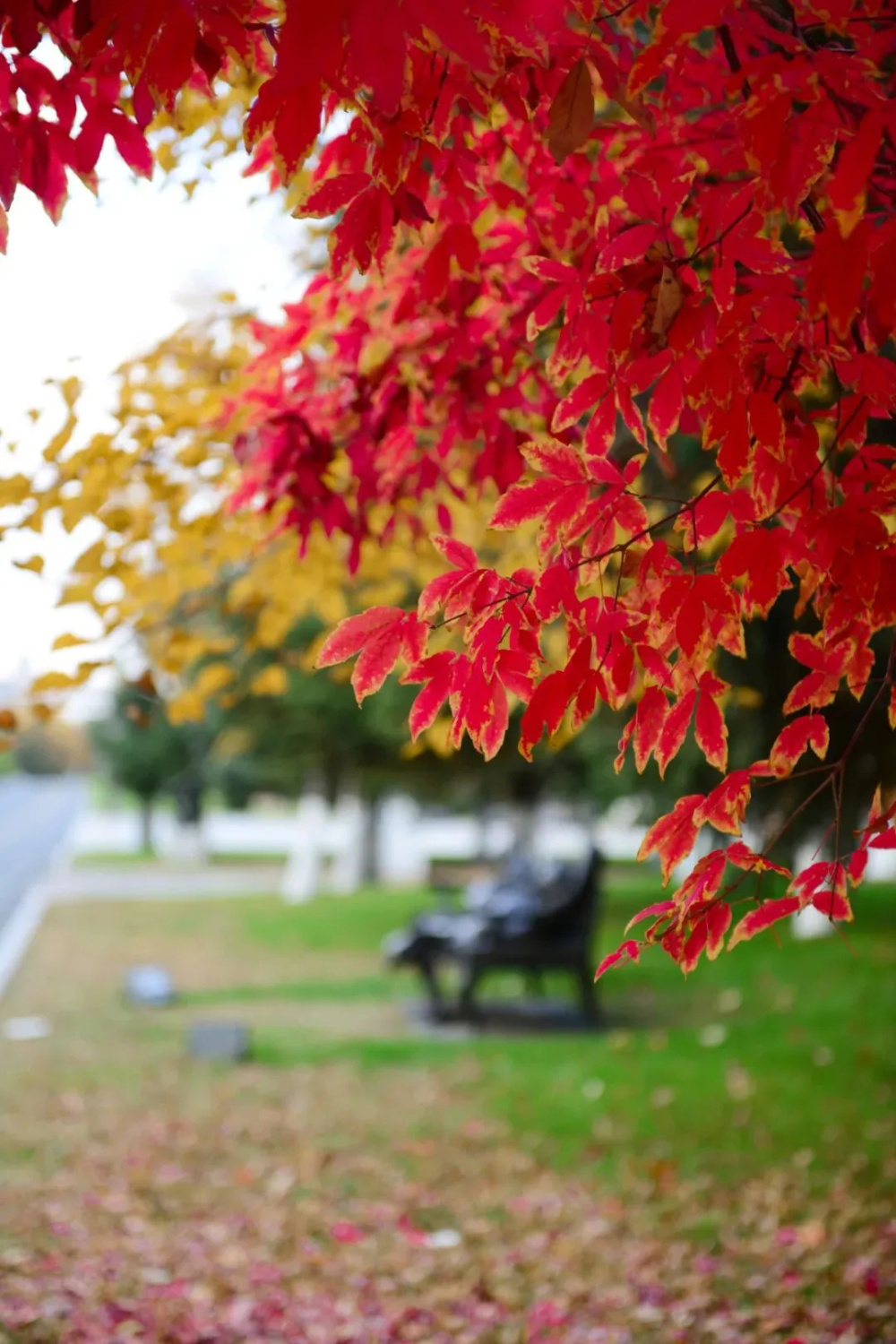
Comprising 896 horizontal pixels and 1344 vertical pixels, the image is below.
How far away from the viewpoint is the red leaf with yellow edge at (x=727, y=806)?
2.13 metres

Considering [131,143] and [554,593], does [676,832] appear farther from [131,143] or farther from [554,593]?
[131,143]

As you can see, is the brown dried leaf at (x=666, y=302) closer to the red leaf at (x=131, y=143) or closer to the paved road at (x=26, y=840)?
the red leaf at (x=131, y=143)

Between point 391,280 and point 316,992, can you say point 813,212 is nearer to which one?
point 391,280

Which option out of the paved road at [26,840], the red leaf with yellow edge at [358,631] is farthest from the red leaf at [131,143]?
the paved road at [26,840]

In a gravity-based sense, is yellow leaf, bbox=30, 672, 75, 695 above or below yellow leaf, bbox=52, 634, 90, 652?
below

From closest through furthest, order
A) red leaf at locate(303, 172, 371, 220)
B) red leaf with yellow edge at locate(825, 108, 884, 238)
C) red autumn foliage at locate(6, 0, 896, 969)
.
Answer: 1. red leaf with yellow edge at locate(825, 108, 884, 238)
2. red autumn foliage at locate(6, 0, 896, 969)
3. red leaf at locate(303, 172, 371, 220)

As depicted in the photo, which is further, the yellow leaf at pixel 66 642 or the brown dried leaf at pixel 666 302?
the yellow leaf at pixel 66 642

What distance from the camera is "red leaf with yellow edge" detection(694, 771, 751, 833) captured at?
6.99ft

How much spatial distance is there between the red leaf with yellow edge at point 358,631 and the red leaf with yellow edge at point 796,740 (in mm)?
744

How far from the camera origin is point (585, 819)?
102ft

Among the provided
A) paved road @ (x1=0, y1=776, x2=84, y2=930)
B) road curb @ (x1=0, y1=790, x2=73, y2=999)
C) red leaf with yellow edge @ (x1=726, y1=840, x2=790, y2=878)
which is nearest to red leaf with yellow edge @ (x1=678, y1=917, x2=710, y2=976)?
red leaf with yellow edge @ (x1=726, y1=840, x2=790, y2=878)

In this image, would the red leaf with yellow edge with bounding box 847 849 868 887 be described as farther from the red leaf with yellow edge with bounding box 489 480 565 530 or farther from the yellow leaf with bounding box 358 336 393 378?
the yellow leaf with bounding box 358 336 393 378

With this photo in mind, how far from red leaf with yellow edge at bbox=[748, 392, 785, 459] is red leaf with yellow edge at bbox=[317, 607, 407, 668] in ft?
1.96

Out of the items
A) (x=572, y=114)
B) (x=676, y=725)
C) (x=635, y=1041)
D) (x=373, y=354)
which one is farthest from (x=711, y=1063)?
(x=572, y=114)
